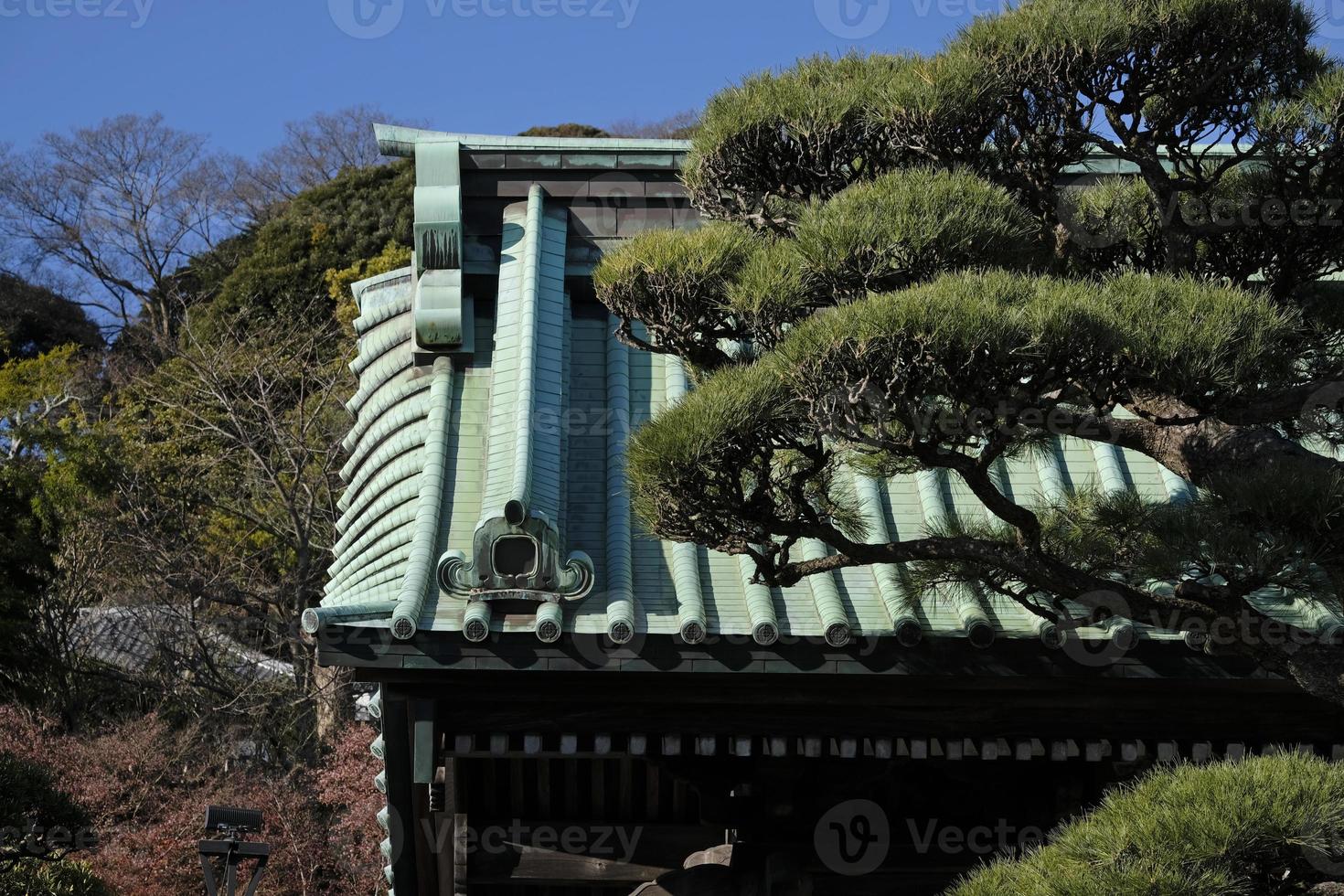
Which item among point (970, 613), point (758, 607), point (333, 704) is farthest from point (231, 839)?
point (333, 704)

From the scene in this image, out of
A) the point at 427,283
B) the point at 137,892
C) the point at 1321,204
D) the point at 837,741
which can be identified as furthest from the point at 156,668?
the point at 1321,204

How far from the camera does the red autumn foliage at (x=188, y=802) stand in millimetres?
14516

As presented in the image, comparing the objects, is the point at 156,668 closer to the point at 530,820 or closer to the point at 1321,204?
the point at 530,820

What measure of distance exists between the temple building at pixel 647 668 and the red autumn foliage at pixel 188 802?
327 inches

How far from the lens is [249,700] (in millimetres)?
17609

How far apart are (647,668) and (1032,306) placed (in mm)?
2067

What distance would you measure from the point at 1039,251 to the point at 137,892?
12.3m

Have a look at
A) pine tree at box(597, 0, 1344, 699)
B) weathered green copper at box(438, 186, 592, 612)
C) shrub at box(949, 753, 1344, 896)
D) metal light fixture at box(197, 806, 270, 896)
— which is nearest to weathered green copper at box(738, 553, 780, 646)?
pine tree at box(597, 0, 1344, 699)

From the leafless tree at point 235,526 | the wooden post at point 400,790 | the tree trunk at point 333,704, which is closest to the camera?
the wooden post at point 400,790

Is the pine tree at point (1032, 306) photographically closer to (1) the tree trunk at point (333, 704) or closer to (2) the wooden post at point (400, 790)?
(2) the wooden post at point (400, 790)

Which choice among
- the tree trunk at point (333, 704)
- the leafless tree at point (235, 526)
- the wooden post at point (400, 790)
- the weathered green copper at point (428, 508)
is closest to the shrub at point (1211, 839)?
the weathered green copper at point (428, 508)

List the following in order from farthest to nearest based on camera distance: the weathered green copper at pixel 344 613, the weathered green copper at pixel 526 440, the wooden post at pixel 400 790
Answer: the wooden post at pixel 400 790 < the weathered green copper at pixel 526 440 < the weathered green copper at pixel 344 613

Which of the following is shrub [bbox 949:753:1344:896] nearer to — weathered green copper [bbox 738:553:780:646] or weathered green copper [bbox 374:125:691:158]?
weathered green copper [bbox 738:553:780:646]

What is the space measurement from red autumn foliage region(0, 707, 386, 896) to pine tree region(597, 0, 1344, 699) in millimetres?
10365
